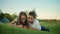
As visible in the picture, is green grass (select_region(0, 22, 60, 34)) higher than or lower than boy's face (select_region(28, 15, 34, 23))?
lower

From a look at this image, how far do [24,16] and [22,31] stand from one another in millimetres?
160

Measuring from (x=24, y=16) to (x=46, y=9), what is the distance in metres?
0.25

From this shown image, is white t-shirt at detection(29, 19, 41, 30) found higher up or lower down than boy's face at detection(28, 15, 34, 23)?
lower down

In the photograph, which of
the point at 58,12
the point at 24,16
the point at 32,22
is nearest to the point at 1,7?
the point at 24,16

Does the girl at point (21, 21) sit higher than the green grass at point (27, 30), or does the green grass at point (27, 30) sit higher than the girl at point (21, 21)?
the girl at point (21, 21)

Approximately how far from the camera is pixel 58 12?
1396 mm

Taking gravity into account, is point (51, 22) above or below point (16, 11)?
below

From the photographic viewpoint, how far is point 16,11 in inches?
55.0

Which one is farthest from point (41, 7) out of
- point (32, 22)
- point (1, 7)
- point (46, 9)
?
point (1, 7)

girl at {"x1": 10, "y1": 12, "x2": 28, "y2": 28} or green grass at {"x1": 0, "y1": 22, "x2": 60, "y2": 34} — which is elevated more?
girl at {"x1": 10, "y1": 12, "x2": 28, "y2": 28}

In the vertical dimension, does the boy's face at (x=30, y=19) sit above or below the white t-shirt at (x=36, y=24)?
above

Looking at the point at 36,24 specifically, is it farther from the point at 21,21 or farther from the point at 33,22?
the point at 21,21

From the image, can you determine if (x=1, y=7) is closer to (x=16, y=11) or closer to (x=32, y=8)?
(x=16, y=11)

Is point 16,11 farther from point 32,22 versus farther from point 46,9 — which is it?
point 46,9
